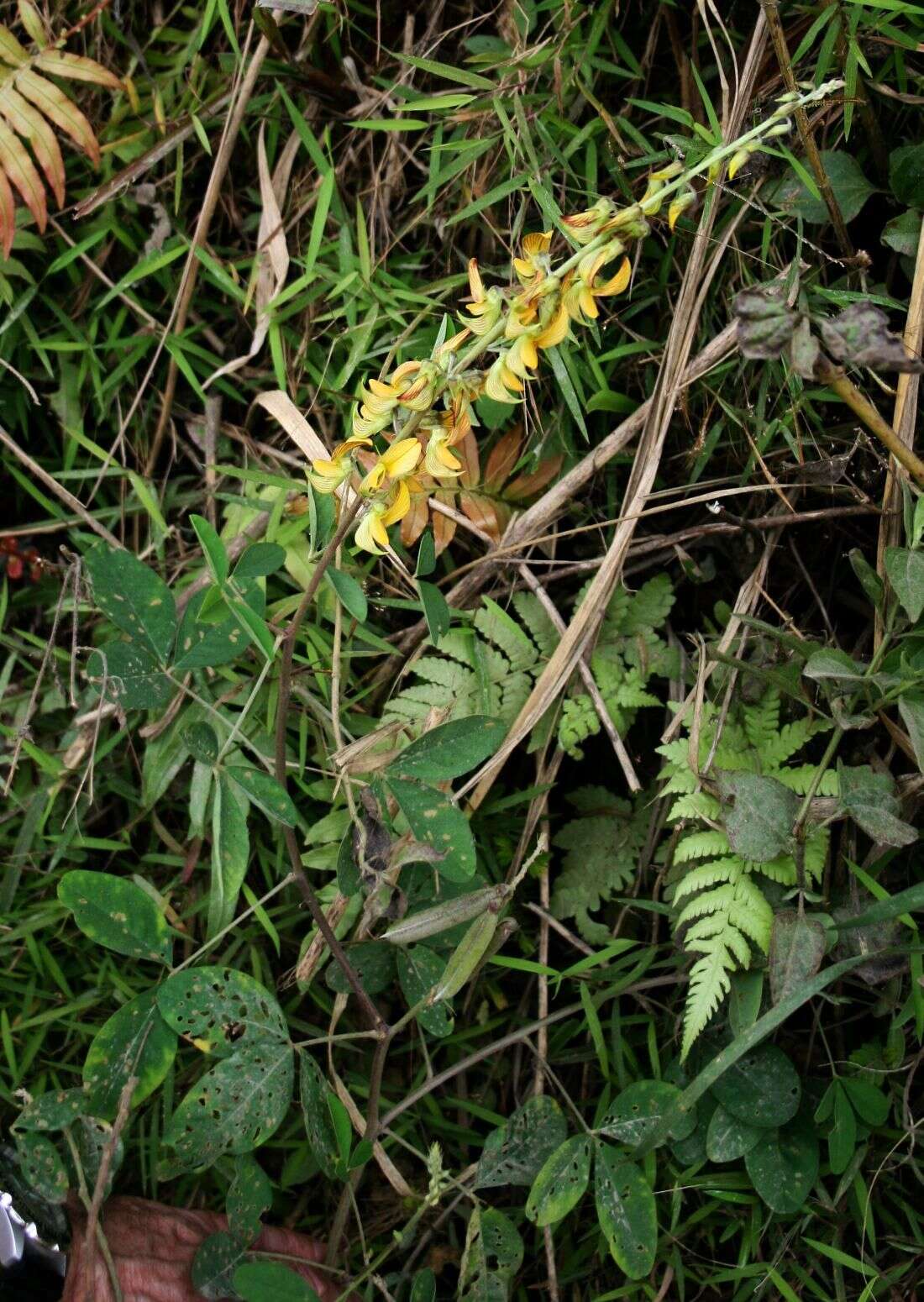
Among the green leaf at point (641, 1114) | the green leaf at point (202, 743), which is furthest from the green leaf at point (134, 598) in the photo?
the green leaf at point (641, 1114)

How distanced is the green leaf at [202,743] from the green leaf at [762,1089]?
853 mm

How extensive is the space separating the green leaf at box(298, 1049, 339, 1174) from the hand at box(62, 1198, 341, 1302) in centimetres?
19

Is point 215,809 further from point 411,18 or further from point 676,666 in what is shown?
point 411,18

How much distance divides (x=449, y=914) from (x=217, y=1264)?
62 cm

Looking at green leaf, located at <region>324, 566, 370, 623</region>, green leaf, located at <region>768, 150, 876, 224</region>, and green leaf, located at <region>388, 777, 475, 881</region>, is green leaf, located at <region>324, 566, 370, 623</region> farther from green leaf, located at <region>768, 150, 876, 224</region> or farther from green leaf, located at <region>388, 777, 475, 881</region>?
green leaf, located at <region>768, 150, 876, 224</region>

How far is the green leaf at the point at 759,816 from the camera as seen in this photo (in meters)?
1.44

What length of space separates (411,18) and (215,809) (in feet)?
4.32

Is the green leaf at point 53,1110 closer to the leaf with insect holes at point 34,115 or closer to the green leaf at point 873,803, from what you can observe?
the green leaf at point 873,803

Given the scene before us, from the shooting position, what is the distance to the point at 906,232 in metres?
1.53

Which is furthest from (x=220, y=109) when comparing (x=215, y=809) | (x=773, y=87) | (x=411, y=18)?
(x=215, y=809)

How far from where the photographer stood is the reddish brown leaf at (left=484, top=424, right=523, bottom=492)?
174 cm

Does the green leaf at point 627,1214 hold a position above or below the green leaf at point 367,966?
below

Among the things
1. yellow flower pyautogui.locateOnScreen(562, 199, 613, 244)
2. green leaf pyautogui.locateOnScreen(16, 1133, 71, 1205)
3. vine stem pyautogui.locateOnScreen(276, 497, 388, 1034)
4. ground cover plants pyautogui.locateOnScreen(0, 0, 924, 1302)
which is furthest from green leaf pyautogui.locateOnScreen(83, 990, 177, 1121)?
yellow flower pyautogui.locateOnScreen(562, 199, 613, 244)

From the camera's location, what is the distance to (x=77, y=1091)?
1.58 m
